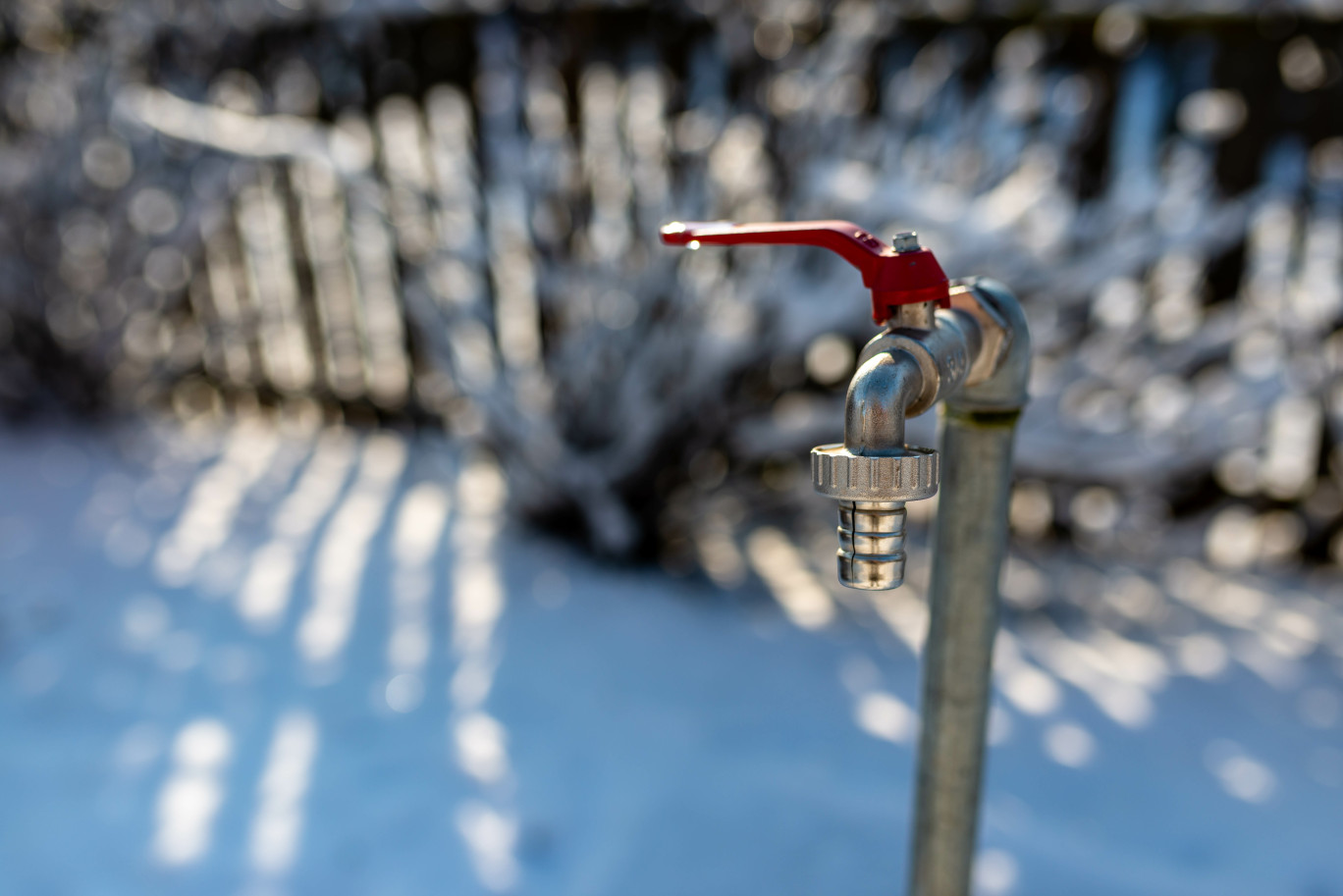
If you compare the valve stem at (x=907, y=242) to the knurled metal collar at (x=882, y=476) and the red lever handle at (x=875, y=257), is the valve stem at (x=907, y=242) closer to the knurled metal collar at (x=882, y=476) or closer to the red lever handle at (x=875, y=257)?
the red lever handle at (x=875, y=257)

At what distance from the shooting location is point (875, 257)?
2.97 feet

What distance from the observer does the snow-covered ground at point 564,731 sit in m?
1.57

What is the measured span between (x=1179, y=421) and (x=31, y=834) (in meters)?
2.57

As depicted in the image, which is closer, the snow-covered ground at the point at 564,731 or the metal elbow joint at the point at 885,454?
the metal elbow joint at the point at 885,454

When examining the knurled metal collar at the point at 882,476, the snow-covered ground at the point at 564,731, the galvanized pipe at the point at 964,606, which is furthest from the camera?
the snow-covered ground at the point at 564,731

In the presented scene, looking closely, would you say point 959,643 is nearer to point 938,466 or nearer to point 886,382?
point 938,466

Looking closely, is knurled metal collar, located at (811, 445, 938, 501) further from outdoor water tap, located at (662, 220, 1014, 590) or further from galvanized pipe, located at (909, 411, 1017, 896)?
galvanized pipe, located at (909, 411, 1017, 896)

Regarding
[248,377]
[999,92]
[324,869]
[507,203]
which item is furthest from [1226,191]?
[248,377]

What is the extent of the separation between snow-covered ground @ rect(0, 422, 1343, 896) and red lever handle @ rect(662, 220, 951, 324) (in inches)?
41.8

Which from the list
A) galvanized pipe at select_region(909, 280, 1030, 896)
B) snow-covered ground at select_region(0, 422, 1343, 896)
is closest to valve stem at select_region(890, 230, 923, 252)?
galvanized pipe at select_region(909, 280, 1030, 896)

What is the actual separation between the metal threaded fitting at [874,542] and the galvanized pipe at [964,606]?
0.71ft

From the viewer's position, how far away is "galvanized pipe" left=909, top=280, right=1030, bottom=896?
1.02 m

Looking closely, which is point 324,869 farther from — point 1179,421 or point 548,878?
point 1179,421

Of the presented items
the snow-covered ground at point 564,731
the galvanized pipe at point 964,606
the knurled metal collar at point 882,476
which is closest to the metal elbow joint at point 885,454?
the knurled metal collar at point 882,476
